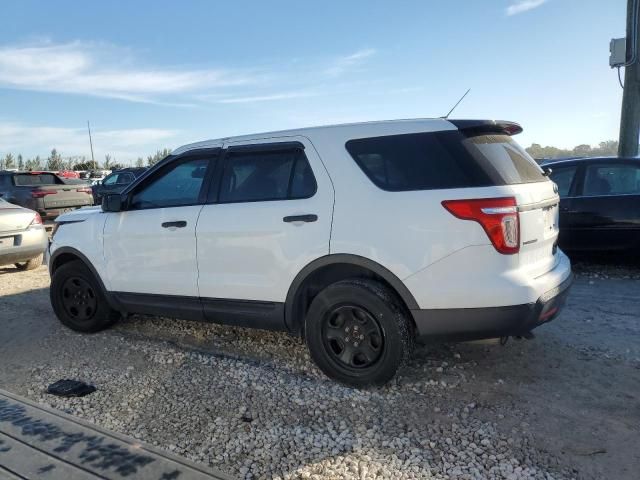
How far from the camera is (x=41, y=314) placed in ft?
18.7

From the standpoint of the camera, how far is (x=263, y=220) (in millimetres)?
3750

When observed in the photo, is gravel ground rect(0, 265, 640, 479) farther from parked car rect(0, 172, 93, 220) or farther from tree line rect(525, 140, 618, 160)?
tree line rect(525, 140, 618, 160)

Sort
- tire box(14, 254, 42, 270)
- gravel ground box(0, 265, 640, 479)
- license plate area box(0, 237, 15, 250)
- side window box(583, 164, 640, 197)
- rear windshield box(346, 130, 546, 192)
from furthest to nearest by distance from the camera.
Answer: tire box(14, 254, 42, 270), license plate area box(0, 237, 15, 250), side window box(583, 164, 640, 197), rear windshield box(346, 130, 546, 192), gravel ground box(0, 265, 640, 479)

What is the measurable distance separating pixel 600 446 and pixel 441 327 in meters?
1.05

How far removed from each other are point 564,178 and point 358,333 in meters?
4.76

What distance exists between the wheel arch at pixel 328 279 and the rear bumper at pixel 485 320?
5.6 inches

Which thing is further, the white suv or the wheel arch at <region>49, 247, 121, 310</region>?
the wheel arch at <region>49, 247, 121, 310</region>

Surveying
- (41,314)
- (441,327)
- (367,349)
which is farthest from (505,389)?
(41,314)

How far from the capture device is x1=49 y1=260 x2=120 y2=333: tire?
4.87 m

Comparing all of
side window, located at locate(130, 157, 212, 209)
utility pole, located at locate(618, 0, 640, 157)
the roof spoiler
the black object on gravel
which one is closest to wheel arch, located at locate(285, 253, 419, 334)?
the roof spoiler

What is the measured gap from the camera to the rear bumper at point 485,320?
3105 mm

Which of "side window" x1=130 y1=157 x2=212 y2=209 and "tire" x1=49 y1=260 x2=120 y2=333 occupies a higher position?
"side window" x1=130 y1=157 x2=212 y2=209

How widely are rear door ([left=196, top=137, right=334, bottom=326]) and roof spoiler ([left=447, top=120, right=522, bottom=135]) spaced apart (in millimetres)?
962

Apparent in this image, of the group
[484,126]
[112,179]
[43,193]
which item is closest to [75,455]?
[484,126]
